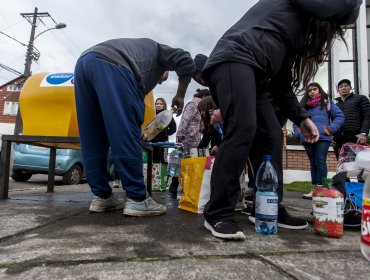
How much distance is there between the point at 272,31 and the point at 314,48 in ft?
1.20

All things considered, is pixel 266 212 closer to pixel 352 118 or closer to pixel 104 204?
pixel 104 204

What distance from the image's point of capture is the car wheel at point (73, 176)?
7.60 metres

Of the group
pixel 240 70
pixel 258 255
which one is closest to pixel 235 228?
pixel 258 255

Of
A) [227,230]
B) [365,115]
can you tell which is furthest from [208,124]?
[365,115]

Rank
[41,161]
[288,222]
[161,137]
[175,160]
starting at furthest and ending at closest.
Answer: [41,161]
[161,137]
[175,160]
[288,222]

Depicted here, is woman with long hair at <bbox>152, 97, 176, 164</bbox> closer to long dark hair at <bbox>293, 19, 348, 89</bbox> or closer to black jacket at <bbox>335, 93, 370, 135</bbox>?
black jacket at <bbox>335, 93, 370, 135</bbox>

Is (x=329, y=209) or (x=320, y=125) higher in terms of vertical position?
(x=320, y=125)

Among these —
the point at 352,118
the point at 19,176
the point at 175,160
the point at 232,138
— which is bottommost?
the point at 19,176

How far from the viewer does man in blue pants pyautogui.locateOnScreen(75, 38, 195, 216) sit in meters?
2.12

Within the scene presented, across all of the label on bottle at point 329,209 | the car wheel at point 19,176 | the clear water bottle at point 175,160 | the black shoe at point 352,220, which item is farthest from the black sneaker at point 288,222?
the car wheel at point 19,176

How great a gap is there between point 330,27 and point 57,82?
7.93 ft

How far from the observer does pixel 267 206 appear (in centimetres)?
176

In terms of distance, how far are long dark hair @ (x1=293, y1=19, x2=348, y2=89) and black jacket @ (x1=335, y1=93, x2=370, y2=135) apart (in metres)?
2.87

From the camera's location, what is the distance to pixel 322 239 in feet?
5.46
